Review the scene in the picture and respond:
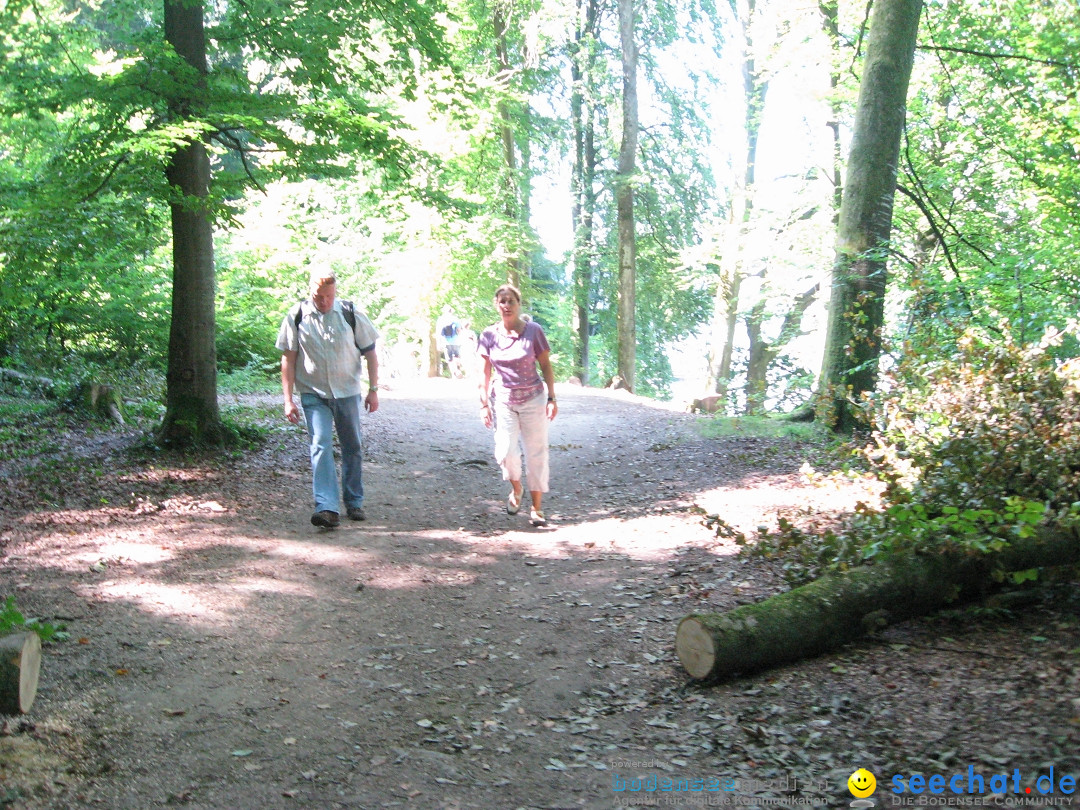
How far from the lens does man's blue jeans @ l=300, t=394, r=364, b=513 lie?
7203 mm

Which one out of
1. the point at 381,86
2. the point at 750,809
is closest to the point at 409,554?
the point at 750,809

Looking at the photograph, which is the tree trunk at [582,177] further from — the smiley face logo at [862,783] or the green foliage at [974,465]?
the smiley face logo at [862,783]

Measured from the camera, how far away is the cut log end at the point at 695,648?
422cm

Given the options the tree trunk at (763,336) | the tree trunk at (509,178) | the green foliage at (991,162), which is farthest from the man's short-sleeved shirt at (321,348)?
the tree trunk at (509,178)

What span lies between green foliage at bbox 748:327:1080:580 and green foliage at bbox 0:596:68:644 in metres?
4.24

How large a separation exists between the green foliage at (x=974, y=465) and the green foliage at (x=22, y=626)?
424 cm

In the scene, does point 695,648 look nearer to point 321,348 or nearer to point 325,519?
point 325,519

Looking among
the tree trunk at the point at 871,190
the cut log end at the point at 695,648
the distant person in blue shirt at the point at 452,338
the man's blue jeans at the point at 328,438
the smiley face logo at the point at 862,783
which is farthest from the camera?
the distant person in blue shirt at the point at 452,338

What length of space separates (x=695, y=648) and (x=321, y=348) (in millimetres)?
4338

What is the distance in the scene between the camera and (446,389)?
20266mm

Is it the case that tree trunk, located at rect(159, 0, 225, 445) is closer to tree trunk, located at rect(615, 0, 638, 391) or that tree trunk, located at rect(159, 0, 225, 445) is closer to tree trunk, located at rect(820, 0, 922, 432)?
tree trunk, located at rect(820, 0, 922, 432)

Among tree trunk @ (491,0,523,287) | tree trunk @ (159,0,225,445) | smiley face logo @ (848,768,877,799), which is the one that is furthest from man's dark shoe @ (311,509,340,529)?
tree trunk @ (491,0,523,287)

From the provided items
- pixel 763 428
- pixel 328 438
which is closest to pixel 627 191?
pixel 763 428

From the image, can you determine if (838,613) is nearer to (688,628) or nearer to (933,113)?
(688,628)
